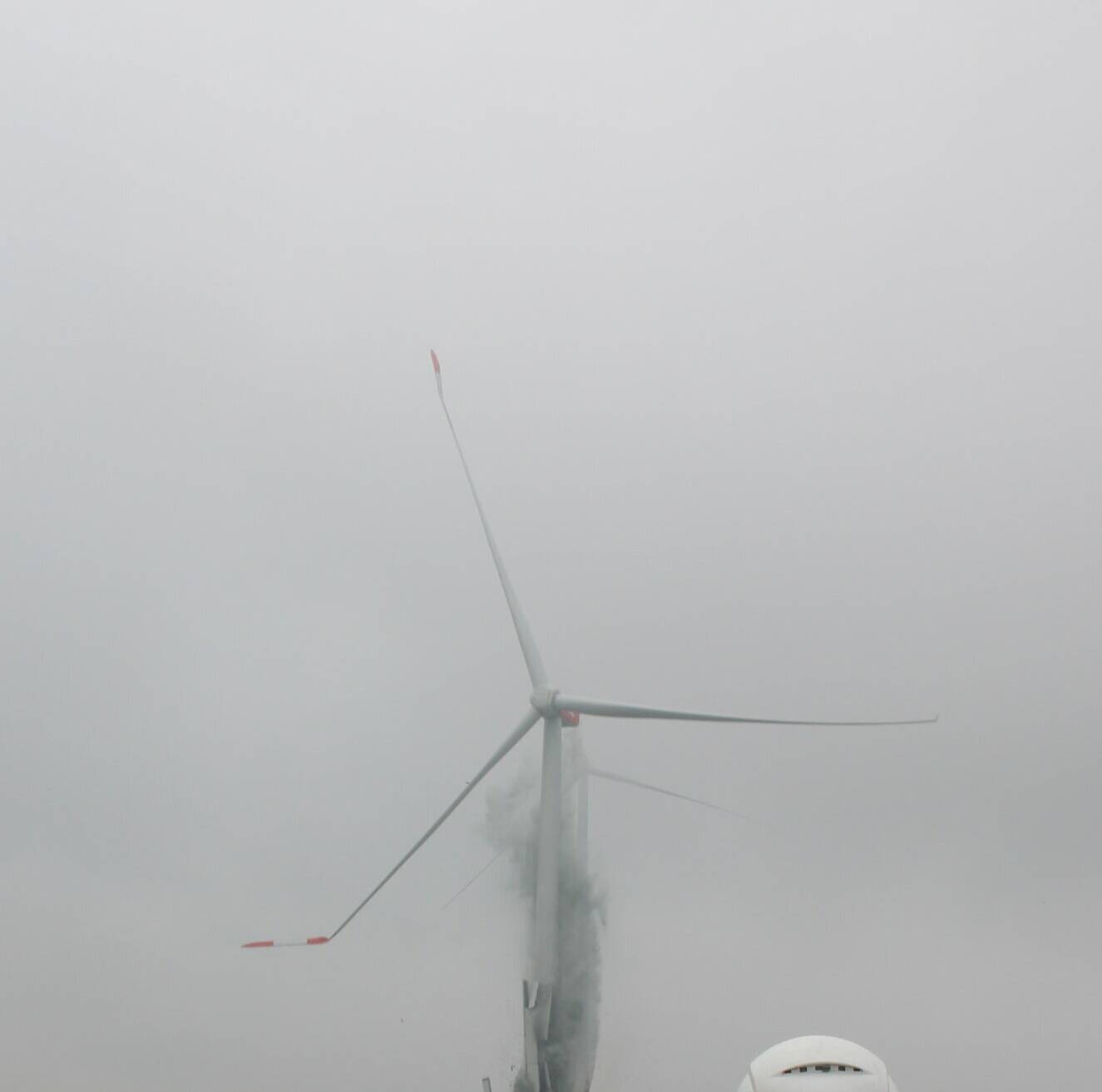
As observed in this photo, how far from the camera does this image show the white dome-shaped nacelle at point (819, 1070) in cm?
3872

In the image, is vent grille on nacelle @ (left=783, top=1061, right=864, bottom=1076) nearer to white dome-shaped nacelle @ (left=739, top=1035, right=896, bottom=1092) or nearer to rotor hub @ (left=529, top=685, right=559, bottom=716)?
white dome-shaped nacelle @ (left=739, top=1035, right=896, bottom=1092)

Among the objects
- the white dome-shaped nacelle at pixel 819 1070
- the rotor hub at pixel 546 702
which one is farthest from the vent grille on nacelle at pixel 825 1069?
the rotor hub at pixel 546 702

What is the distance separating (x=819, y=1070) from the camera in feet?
129

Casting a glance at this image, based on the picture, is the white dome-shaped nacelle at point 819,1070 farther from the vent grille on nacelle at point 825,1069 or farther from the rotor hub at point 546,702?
the rotor hub at point 546,702

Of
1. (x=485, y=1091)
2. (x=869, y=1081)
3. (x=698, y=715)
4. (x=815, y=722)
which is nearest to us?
(x=869, y=1081)

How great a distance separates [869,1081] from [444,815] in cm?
2779

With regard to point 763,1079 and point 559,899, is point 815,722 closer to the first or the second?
point 763,1079

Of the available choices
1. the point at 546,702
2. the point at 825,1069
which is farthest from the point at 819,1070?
the point at 546,702

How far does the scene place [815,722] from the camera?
58156mm

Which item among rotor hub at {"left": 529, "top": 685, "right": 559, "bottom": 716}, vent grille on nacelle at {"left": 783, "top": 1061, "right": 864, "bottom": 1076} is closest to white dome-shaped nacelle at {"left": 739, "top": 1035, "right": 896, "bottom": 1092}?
vent grille on nacelle at {"left": 783, "top": 1061, "right": 864, "bottom": 1076}

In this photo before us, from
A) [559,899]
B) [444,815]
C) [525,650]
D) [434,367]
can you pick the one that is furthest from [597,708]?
[559,899]

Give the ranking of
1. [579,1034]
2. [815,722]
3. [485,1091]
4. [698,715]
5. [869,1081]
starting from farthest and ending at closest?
[579,1034]
[485,1091]
[698,715]
[815,722]
[869,1081]

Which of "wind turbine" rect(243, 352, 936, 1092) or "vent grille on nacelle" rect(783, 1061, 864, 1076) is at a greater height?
"wind turbine" rect(243, 352, 936, 1092)

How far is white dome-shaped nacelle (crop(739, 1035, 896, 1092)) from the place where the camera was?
127 feet
